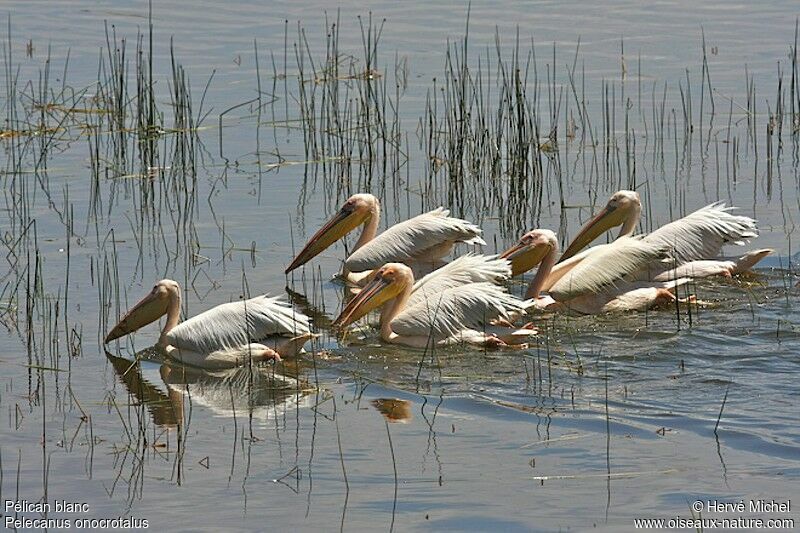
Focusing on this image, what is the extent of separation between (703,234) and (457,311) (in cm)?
178

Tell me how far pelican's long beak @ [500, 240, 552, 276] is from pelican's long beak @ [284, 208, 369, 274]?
1.13 m

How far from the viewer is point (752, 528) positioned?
15.4 ft

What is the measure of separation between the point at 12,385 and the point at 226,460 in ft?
4.62

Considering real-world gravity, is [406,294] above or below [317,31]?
below

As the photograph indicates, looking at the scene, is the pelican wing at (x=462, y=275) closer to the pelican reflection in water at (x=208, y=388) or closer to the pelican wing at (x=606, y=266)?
the pelican wing at (x=606, y=266)

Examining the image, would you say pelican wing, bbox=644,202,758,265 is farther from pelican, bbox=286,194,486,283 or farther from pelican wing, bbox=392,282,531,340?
pelican wing, bbox=392,282,531,340

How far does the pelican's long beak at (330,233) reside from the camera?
854 cm

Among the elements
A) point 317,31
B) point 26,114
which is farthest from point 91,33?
point 26,114

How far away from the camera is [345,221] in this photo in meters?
8.88

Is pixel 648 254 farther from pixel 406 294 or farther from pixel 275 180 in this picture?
pixel 275 180

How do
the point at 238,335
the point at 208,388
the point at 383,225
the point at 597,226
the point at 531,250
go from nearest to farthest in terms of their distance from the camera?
the point at 208,388
the point at 238,335
the point at 531,250
the point at 597,226
the point at 383,225

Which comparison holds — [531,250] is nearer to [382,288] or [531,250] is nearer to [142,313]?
[382,288]

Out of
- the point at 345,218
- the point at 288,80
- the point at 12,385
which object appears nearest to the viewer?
the point at 12,385

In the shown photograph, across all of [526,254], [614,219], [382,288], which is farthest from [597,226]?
[382,288]
